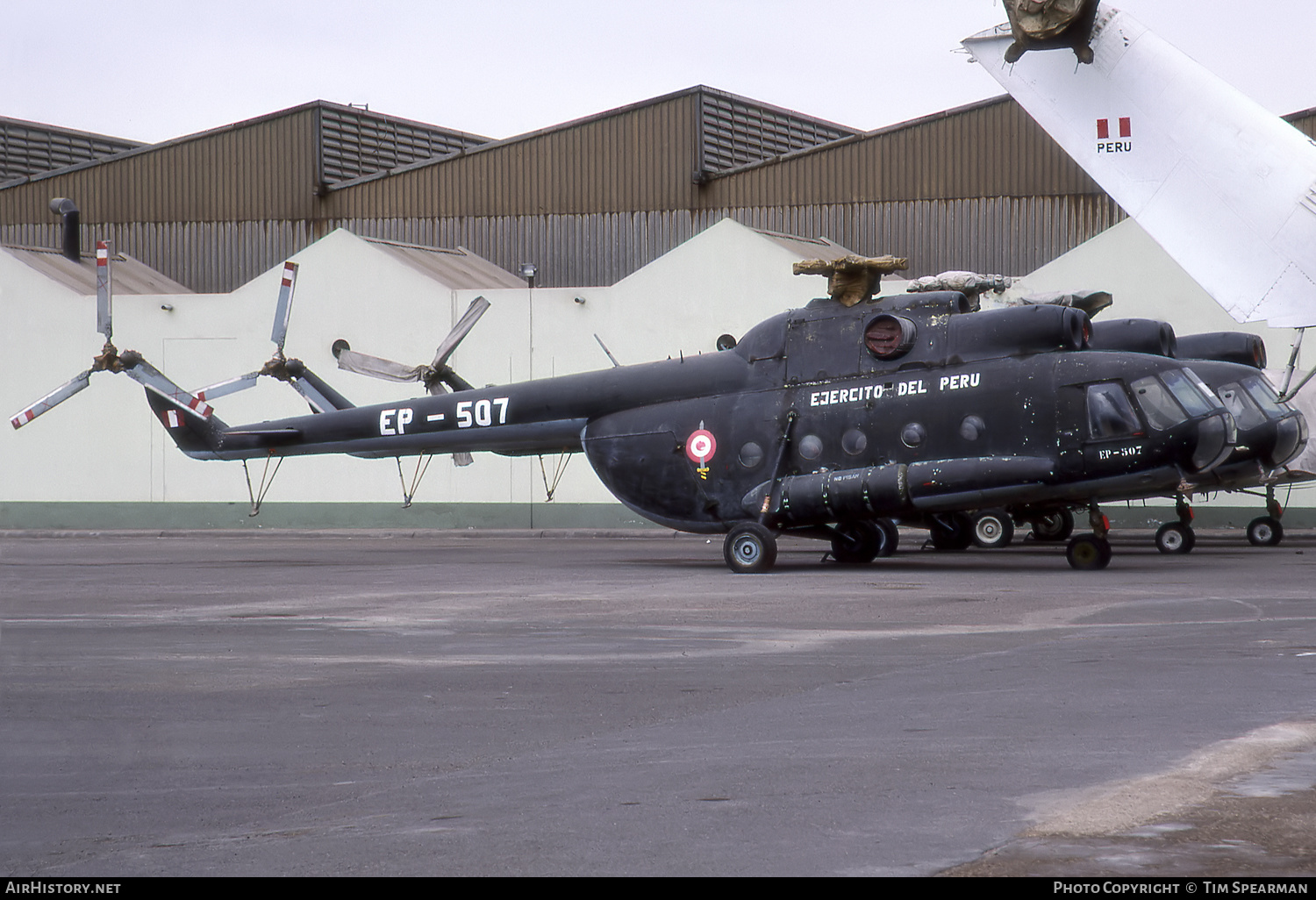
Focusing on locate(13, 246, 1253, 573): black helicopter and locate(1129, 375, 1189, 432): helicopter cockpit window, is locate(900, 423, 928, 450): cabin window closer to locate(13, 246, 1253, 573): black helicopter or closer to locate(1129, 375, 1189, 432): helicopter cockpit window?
locate(13, 246, 1253, 573): black helicopter

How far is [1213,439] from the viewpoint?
19484 mm

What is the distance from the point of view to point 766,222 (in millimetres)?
42219

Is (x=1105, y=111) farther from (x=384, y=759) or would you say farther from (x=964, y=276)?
(x=384, y=759)

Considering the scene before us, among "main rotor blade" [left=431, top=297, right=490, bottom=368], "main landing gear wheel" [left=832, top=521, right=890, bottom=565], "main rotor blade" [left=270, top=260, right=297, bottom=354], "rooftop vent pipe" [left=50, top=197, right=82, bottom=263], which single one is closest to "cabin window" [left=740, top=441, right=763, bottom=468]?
"main landing gear wheel" [left=832, top=521, right=890, bottom=565]

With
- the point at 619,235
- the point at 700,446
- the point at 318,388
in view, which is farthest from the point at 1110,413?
the point at 619,235

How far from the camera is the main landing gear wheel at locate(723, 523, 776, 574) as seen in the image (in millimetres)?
20969

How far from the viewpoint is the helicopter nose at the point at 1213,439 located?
19453 millimetres

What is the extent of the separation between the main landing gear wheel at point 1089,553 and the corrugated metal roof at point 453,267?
19.7 meters

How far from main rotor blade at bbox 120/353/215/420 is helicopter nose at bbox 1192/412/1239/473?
53.5 ft

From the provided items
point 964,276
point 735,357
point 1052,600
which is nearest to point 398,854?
point 1052,600

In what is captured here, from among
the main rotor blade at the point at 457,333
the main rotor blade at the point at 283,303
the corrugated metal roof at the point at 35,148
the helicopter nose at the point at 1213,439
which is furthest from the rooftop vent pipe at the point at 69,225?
the helicopter nose at the point at 1213,439

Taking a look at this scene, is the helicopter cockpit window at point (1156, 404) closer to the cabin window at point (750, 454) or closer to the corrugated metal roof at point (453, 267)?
the cabin window at point (750, 454)

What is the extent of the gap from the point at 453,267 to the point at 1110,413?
22632 millimetres

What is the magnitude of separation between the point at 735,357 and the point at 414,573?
5572 millimetres
